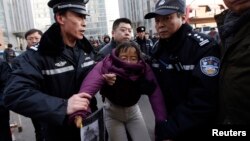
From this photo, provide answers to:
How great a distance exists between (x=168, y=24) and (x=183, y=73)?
0.43 m

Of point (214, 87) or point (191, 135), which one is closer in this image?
point (214, 87)

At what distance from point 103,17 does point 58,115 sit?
110743 mm

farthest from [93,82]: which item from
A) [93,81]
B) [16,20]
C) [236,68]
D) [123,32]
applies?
[16,20]

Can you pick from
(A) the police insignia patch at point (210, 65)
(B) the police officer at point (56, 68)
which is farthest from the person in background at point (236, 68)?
(B) the police officer at point (56, 68)

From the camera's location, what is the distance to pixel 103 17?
11044cm

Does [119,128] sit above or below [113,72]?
below

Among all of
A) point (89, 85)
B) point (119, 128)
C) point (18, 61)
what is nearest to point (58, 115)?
point (89, 85)

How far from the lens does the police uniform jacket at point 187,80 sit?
2.04m

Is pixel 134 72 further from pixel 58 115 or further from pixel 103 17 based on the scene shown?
pixel 103 17

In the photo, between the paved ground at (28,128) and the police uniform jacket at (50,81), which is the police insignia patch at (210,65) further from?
the paved ground at (28,128)

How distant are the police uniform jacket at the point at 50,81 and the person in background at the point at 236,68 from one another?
0.98m

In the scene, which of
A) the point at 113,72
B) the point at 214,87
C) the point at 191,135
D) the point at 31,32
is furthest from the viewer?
the point at 31,32

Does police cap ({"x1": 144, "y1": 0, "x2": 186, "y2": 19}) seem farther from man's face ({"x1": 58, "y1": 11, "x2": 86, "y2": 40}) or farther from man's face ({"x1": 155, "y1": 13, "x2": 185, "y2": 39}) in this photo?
man's face ({"x1": 58, "y1": 11, "x2": 86, "y2": 40})

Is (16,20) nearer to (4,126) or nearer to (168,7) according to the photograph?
(4,126)
